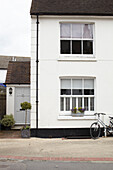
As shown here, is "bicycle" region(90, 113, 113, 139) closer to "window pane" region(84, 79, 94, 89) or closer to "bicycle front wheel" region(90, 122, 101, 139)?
"bicycle front wheel" region(90, 122, 101, 139)

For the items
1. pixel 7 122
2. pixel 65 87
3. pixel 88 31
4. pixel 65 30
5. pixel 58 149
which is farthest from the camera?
pixel 7 122

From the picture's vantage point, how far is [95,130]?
38.1 feet

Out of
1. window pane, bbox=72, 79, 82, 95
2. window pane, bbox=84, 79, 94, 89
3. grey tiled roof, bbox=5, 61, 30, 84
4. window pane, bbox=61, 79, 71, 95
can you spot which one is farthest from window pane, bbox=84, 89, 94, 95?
grey tiled roof, bbox=5, 61, 30, 84

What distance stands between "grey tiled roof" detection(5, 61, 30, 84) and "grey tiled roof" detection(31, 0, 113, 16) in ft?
16.6

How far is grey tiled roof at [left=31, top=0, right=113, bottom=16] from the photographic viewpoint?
1203 centimetres

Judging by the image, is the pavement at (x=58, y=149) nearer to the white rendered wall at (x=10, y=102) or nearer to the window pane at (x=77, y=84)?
the window pane at (x=77, y=84)

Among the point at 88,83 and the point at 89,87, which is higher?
the point at 88,83

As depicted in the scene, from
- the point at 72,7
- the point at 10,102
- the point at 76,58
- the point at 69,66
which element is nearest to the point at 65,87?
the point at 69,66

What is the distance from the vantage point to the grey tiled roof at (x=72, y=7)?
39.5ft

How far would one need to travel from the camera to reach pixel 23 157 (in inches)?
324

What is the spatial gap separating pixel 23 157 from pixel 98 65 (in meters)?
6.04

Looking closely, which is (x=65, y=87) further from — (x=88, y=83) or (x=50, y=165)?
(x=50, y=165)

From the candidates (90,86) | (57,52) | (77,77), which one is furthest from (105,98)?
(57,52)

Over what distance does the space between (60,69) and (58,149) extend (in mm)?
4119
